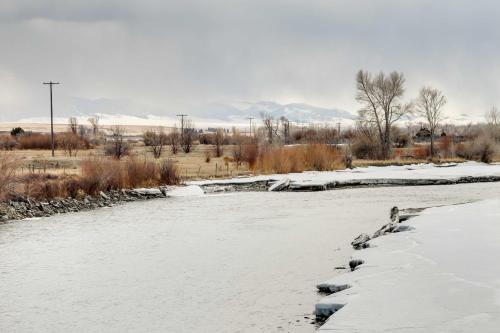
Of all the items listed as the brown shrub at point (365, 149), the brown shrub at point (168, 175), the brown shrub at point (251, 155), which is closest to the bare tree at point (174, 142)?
the brown shrub at point (365, 149)

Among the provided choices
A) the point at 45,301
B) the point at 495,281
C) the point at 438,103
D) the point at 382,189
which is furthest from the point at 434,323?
the point at 438,103

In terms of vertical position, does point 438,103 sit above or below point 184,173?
above

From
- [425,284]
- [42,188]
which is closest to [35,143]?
[42,188]

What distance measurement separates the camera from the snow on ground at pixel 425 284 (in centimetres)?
766

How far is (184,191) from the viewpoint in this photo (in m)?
30.1

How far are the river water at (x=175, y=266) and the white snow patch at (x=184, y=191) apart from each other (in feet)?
16.2

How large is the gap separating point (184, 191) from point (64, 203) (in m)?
7.00

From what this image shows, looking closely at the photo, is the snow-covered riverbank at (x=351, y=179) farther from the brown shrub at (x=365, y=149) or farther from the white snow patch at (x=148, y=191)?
the brown shrub at (x=365, y=149)

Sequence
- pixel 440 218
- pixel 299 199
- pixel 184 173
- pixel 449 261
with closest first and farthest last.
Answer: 1. pixel 449 261
2. pixel 440 218
3. pixel 299 199
4. pixel 184 173

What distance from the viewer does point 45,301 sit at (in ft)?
34.5

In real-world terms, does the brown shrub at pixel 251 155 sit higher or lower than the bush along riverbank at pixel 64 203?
higher

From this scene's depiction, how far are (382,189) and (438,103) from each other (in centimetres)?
4900

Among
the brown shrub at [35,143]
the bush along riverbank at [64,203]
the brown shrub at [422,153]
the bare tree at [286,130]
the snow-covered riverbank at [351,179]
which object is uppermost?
the bare tree at [286,130]

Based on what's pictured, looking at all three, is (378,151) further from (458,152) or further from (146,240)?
(146,240)
